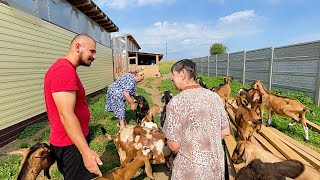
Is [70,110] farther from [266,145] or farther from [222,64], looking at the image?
[222,64]

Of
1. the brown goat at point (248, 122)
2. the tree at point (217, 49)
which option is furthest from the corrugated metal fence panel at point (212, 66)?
the tree at point (217, 49)

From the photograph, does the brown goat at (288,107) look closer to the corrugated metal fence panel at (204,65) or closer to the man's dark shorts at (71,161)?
the man's dark shorts at (71,161)

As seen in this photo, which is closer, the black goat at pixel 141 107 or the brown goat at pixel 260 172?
the brown goat at pixel 260 172

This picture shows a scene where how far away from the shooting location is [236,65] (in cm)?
1969

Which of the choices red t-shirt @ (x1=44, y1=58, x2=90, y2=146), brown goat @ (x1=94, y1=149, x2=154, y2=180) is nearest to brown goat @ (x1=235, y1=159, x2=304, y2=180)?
brown goat @ (x1=94, y1=149, x2=154, y2=180)

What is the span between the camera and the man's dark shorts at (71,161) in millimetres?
2508

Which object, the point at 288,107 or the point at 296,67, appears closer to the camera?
the point at 288,107

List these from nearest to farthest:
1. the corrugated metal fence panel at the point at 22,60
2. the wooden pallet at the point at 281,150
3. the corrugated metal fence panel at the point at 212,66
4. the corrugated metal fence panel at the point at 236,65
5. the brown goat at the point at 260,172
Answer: the brown goat at the point at 260,172 < the wooden pallet at the point at 281,150 < the corrugated metal fence panel at the point at 22,60 < the corrugated metal fence panel at the point at 236,65 < the corrugated metal fence panel at the point at 212,66

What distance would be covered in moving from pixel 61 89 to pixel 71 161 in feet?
2.92

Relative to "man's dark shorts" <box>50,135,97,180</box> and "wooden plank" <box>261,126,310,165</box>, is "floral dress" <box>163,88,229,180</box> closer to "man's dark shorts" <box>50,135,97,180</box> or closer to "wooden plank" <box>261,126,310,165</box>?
"man's dark shorts" <box>50,135,97,180</box>

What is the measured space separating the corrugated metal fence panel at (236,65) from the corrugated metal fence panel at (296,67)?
562cm

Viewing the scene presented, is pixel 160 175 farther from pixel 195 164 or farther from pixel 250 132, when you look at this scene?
pixel 195 164

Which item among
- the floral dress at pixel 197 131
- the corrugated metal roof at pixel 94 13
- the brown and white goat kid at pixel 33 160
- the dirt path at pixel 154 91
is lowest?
the dirt path at pixel 154 91

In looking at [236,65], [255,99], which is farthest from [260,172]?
[236,65]
